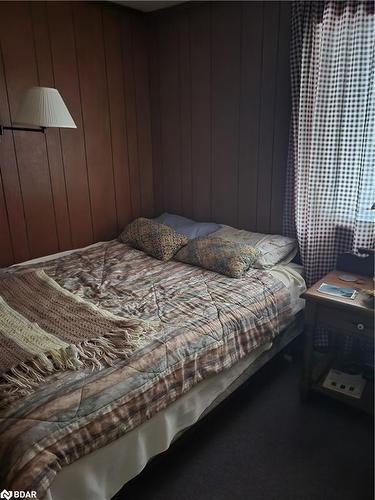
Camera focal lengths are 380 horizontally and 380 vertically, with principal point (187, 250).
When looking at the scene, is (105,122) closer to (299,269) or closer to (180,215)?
(180,215)

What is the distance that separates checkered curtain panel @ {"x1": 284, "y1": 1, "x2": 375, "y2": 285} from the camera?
191 centimetres

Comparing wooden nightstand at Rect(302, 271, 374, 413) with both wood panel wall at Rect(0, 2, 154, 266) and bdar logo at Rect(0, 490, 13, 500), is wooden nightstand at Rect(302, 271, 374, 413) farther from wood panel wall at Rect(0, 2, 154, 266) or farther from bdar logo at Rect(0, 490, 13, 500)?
wood panel wall at Rect(0, 2, 154, 266)

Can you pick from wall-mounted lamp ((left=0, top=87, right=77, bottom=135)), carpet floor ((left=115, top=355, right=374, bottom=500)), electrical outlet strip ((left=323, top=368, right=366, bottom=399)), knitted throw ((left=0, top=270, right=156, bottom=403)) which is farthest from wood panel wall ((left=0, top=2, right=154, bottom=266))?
electrical outlet strip ((left=323, top=368, right=366, bottom=399))

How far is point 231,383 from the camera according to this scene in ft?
5.82

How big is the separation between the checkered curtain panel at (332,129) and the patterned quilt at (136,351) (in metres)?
0.45

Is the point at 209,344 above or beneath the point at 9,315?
beneath

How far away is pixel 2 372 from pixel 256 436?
3.92 ft

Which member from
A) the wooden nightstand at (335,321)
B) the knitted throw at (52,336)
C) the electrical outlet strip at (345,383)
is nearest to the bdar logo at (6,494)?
the knitted throw at (52,336)

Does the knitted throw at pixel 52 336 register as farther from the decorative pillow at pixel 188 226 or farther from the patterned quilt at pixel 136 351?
the decorative pillow at pixel 188 226

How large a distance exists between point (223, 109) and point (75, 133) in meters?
1.04

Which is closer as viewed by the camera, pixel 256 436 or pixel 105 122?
pixel 256 436

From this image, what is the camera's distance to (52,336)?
4.75 feet

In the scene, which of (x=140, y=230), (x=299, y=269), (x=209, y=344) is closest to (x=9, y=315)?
(x=209, y=344)

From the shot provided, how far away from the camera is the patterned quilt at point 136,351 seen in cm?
109
